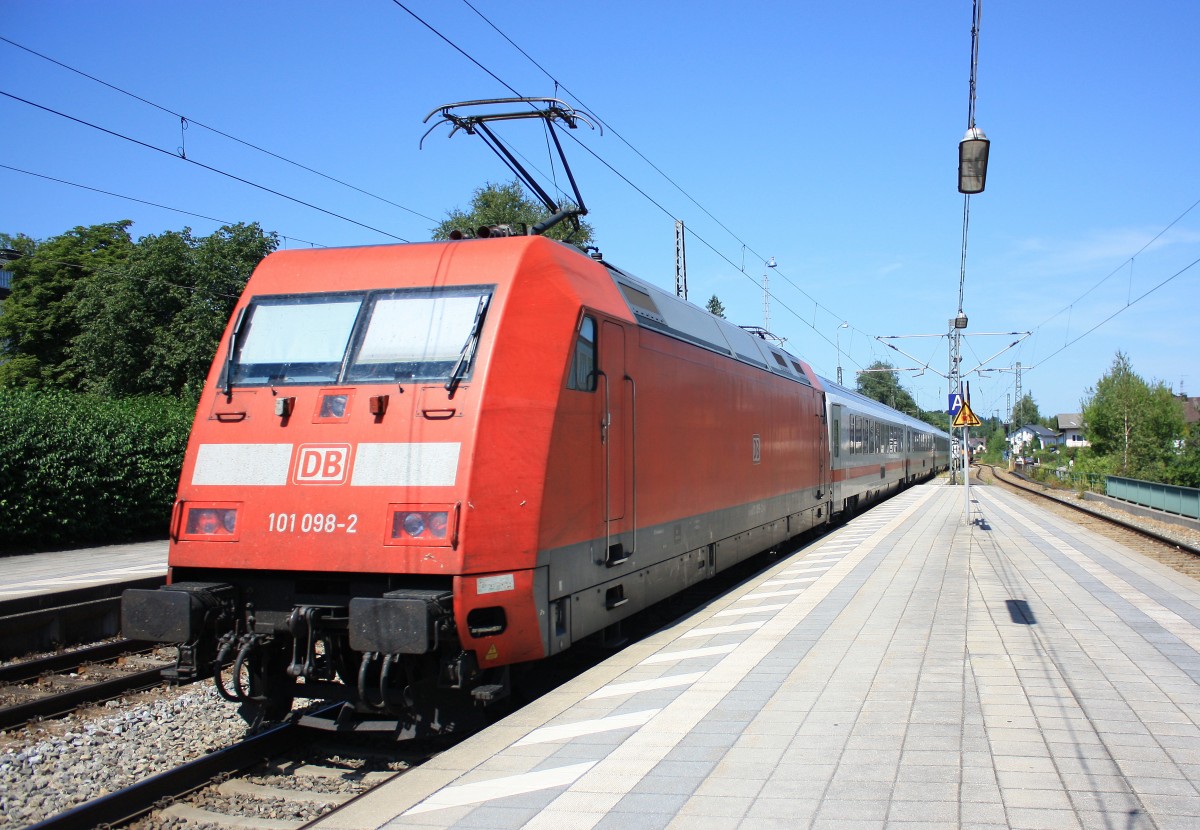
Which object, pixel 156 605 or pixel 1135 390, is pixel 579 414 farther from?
pixel 1135 390

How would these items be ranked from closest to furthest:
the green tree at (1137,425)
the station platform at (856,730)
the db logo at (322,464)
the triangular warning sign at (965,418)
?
the station platform at (856,730) < the db logo at (322,464) < the triangular warning sign at (965,418) < the green tree at (1137,425)

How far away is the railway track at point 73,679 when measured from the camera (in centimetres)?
752

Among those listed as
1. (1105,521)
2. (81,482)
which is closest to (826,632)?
(81,482)

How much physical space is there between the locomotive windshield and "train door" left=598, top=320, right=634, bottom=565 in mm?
1309

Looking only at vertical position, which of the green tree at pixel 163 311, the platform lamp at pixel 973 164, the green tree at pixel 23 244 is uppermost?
the green tree at pixel 23 244

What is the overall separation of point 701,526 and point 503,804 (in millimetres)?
5797

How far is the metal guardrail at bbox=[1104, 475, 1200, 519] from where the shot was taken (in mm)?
24875

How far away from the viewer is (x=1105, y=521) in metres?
26.4

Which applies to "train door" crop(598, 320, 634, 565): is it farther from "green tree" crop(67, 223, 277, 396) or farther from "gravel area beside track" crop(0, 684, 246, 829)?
"green tree" crop(67, 223, 277, 396)

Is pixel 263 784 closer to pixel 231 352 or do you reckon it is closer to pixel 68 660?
pixel 231 352

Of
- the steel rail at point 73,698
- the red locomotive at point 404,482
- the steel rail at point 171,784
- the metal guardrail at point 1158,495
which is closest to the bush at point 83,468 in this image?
the steel rail at point 73,698

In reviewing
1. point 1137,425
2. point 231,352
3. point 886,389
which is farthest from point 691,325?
point 886,389

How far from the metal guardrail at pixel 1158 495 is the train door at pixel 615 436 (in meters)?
22.0

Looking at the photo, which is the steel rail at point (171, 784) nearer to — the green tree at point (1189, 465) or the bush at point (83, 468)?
the bush at point (83, 468)
